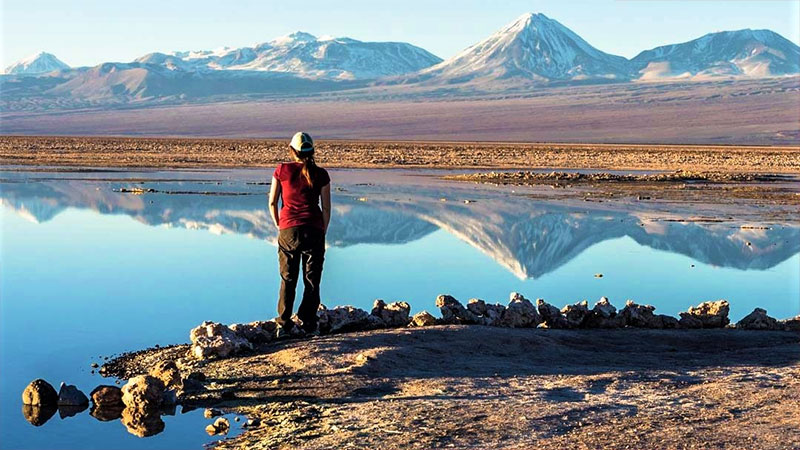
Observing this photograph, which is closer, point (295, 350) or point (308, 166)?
point (295, 350)

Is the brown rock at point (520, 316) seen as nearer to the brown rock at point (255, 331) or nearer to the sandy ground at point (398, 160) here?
the brown rock at point (255, 331)

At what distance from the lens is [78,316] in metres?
8.49

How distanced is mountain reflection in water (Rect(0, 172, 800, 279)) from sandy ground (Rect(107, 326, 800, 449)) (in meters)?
4.42

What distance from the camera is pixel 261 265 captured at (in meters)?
11.5

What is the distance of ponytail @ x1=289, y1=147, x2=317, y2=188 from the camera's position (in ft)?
24.1

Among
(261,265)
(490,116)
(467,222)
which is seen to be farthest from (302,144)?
(490,116)

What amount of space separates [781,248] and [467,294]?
232 inches

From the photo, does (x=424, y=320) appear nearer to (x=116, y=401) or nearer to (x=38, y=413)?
(x=116, y=401)

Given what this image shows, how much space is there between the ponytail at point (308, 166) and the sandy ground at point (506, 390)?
1.03 metres

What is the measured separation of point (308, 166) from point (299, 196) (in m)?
0.20

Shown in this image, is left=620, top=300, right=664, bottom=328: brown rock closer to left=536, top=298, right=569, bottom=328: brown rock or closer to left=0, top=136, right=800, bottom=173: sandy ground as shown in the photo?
left=536, top=298, right=569, bottom=328: brown rock

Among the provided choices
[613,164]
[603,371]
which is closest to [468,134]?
[613,164]

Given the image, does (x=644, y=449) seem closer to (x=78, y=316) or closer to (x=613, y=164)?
(x=78, y=316)

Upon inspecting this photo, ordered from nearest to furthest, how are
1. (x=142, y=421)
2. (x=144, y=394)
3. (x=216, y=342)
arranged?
(x=142, y=421), (x=144, y=394), (x=216, y=342)
